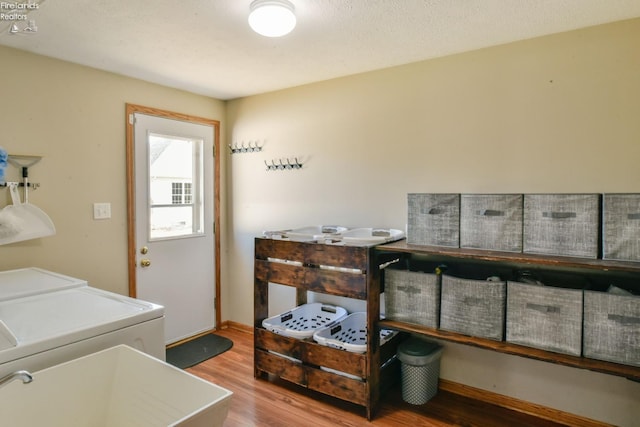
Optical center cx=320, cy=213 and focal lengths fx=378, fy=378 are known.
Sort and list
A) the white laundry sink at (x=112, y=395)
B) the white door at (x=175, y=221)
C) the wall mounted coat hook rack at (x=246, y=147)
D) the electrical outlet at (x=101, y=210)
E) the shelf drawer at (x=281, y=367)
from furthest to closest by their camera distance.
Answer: the wall mounted coat hook rack at (x=246, y=147), the white door at (x=175, y=221), the electrical outlet at (x=101, y=210), the shelf drawer at (x=281, y=367), the white laundry sink at (x=112, y=395)

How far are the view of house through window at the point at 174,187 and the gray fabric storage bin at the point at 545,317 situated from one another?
272cm

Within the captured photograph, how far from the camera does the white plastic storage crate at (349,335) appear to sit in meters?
2.37

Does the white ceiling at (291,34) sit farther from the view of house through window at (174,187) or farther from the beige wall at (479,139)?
the view of house through window at (174,187)

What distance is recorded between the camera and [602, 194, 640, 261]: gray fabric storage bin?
177cm

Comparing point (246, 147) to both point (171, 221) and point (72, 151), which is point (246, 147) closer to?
point (171, 221)

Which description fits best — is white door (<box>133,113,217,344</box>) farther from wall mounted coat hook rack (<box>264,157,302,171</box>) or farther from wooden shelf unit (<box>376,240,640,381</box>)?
wooden shelf unit (<box>376,240,640,381</box>)

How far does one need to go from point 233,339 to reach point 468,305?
2280 millimetres

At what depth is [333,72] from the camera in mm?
2926

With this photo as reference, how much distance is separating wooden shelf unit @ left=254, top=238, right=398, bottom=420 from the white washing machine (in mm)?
991

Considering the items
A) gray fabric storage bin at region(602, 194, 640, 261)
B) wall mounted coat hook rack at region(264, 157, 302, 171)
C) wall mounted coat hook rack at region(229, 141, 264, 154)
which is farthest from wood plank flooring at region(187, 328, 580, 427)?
wall mounted coat hook rack at region(229, 141, 264, 154)

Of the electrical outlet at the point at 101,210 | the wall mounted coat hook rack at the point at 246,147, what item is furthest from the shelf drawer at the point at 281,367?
the wall mounted coat hook rack at the point at 246,147

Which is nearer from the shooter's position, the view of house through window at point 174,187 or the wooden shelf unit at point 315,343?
the wooden shelf unit at point 315,343

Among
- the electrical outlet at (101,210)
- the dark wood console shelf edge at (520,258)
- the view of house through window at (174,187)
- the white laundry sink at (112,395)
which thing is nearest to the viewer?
the white laundry sink at (112,395)

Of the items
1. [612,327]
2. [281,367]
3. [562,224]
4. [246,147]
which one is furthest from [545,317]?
[246,147]
